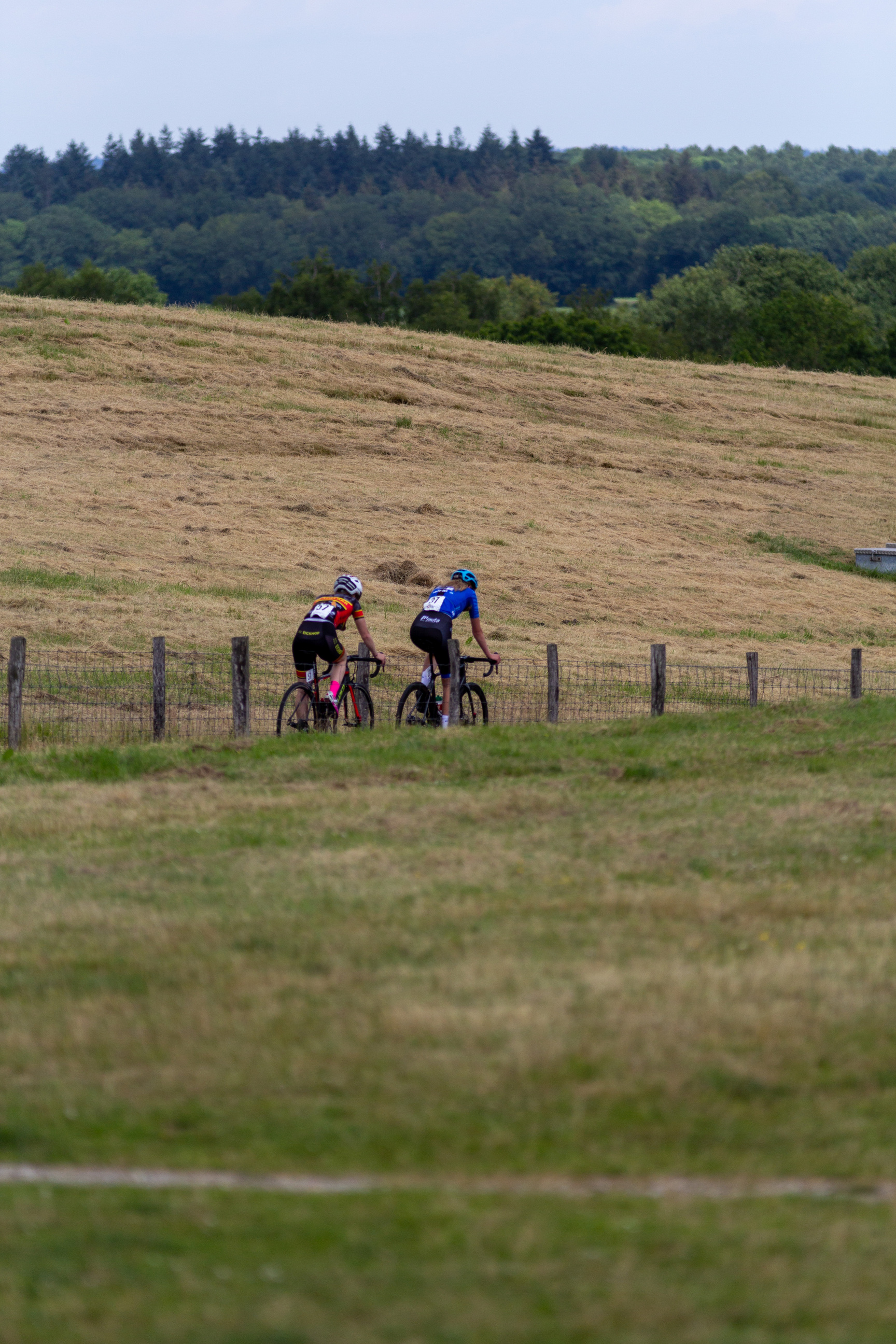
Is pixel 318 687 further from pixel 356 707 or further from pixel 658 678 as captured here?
pixel 658 678

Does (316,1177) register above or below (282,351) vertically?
below

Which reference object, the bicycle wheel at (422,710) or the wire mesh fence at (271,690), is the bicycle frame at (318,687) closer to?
the bicycle wheel at (422,710)

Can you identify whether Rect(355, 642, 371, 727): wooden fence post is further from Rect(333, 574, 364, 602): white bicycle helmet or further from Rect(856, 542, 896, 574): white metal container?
Rect(856, 542, 896, 574): white metal container

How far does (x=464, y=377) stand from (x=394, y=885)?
36.9 metres

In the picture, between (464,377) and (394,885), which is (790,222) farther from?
(394,885)

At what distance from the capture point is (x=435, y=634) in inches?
603

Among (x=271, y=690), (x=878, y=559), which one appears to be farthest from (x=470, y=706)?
(x=878, y=559)

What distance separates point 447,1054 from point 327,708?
368 inches

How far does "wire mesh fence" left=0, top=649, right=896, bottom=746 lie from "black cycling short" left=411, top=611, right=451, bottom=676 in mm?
1471

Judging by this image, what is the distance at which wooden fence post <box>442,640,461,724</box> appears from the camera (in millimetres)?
15492

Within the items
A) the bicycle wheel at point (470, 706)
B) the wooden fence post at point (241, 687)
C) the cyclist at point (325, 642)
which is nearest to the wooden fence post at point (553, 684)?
the bicycle wheel at point (470, 706)

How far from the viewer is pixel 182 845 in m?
9.97

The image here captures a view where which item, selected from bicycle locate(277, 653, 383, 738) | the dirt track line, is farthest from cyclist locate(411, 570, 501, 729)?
the dirt track line

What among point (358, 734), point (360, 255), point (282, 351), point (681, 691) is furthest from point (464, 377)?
point (360, 255)
